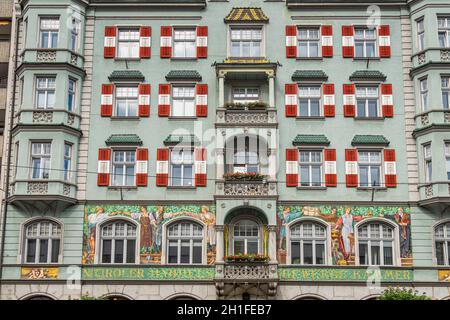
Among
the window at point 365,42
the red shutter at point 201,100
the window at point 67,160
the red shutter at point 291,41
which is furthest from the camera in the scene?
the window at point 365,42

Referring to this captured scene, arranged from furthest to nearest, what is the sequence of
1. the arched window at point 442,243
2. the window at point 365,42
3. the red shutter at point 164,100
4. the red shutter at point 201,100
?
the window at point 365,42 → the red shutter at point 164,100 → the red shutter at point 201,100 → the arched window at point 442,243

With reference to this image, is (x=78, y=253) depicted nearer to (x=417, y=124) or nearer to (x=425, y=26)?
(x=417, y=124)

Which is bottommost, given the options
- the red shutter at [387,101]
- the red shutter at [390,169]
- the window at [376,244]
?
the window at [376,244]

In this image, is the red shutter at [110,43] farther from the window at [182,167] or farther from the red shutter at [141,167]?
the window at [182,167]

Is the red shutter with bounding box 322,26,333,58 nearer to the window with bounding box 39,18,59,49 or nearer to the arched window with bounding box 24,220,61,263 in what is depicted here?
the window with bounding box 39,18,59,49

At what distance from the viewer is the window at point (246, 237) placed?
34125 millimetres

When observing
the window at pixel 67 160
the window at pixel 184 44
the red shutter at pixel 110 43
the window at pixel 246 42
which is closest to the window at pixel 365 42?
the window at pixel 246 42

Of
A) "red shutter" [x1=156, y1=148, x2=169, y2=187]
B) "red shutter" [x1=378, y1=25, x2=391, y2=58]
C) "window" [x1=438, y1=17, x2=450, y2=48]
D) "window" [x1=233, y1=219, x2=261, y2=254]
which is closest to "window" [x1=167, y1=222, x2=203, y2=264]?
"window" [x1=233, y1=219, x2=261, y2=254]

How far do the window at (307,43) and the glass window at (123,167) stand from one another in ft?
36.4

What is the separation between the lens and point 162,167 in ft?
115

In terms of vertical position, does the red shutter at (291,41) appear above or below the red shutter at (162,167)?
above

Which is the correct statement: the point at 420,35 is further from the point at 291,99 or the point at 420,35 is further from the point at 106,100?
the point at 106,100

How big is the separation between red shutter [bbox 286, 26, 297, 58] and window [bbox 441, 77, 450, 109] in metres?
8.16
